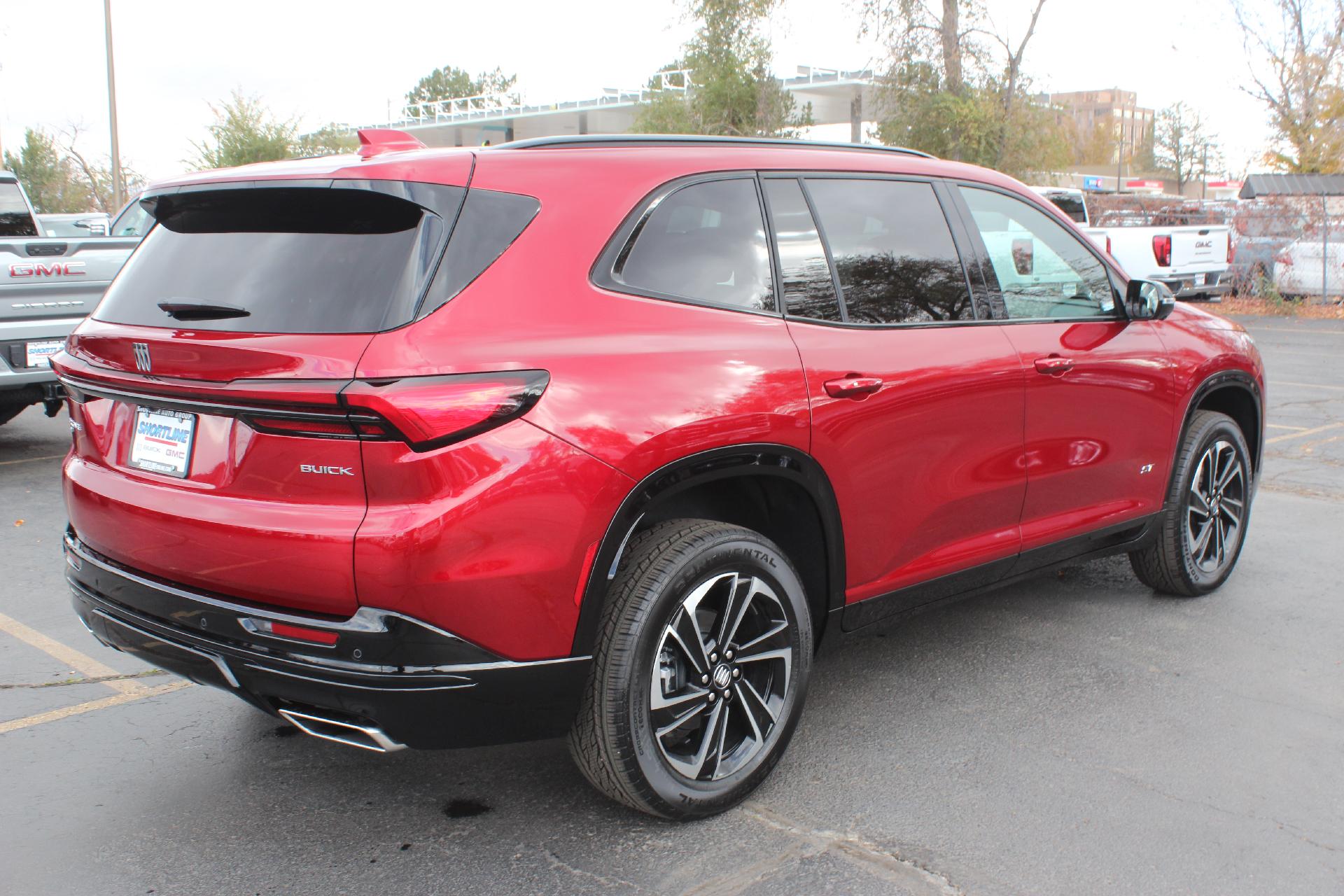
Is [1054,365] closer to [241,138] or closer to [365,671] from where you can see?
[365,671]

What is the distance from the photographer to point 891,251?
151 inches

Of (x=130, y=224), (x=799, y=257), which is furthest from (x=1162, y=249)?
(x=799, y=257)

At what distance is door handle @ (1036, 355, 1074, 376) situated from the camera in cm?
416

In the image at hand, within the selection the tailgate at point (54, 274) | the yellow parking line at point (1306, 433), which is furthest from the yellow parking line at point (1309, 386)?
the tailgate at point (54, 274)

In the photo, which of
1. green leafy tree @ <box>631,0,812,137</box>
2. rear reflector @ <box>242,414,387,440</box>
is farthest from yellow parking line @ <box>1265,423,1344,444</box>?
green leafy tree @ <box>631,0,812,137</box>

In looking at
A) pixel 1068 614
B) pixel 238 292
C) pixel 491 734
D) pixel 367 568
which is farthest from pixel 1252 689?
pixel 238 292

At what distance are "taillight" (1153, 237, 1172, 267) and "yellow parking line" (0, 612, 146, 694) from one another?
58.6 feet

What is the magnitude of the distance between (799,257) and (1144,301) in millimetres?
1799

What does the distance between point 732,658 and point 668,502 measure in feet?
1.49

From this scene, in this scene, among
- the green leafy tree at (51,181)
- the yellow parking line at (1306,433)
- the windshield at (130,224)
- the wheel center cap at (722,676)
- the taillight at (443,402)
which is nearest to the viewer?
the taillight at (443,402)

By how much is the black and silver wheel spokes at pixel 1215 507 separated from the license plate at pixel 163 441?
155 inches

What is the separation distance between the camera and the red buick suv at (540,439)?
2.70 metres

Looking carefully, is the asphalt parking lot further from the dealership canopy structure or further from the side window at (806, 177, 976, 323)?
the dealership canopy structure

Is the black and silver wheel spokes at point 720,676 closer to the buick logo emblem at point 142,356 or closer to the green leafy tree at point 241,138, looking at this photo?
the buick logo emblem at point 142,356
